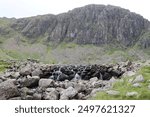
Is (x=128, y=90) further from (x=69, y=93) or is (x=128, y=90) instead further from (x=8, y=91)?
(x=8, y=91)

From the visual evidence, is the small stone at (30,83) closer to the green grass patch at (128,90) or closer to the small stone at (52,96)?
the small stone at (52,96)

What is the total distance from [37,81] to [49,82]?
354cm

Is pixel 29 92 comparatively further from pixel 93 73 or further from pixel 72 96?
pixel 93 73

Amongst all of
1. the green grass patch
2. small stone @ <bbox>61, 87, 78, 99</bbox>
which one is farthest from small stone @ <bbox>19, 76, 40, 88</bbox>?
the green grass patch

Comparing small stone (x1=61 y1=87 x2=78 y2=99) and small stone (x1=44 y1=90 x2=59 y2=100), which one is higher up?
small stone (x1=61 y1=87 x2=78 y2=99)

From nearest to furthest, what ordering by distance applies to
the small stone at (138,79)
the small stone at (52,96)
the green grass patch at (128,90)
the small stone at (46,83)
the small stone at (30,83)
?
the green grass patch at (128,90), the small stone at (138,79), the small stone at (52,96), the small stone at (46,83), the small stone at (30,83)

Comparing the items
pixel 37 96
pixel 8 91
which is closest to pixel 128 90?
pixel 37 96

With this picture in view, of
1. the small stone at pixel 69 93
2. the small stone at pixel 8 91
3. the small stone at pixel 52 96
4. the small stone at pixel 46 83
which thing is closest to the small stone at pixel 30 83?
the small stone at pixel 46 83

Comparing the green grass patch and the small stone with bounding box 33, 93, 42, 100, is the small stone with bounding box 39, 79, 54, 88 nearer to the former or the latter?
the small stone with bounding box 33, 93, 42, 100

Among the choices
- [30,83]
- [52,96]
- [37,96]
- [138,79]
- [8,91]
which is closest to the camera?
[138,79]

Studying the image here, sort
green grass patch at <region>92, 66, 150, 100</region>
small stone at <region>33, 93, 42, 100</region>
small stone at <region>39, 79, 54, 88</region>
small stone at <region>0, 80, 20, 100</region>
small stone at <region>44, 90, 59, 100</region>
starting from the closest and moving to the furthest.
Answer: green grass patch at <region>92, 66, 150, 100</region> < small stone at <region>0, 80, 20, 100</region> < small stone at <region>44, 90, 59, 100</region> < small stone at <region>33, 93, 42, 100</region> < small stone at <region>39, 79, 54, 88</region>

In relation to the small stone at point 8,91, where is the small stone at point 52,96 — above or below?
below

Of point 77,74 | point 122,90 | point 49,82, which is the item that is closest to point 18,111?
point 122,90

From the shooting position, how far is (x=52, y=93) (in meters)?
25.0
